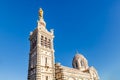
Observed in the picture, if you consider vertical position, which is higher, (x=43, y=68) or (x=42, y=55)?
(x=42, y=55)

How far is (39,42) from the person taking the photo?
43812 millimetres

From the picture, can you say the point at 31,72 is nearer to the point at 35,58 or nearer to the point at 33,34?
the point at 35,58

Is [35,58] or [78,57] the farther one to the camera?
[78,57]

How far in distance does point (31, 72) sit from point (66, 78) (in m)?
8.97

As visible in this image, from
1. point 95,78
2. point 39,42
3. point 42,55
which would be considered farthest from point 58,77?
point 95,78

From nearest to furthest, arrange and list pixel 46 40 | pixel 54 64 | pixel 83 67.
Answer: pixel 54 64, pixel 46 40, pixel 83 67

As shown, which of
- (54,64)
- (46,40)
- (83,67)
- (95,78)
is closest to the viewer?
(54,64)

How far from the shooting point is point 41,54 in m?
42.3

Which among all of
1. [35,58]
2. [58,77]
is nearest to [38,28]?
[35,58]

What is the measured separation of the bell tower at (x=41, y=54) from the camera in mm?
40009

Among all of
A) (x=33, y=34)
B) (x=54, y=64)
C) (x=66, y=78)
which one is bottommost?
(x=66, y=78)

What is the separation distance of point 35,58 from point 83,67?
2356 centimetres

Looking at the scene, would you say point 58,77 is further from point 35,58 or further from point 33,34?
point 33,34

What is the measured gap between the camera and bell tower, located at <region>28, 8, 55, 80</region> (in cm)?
4001
